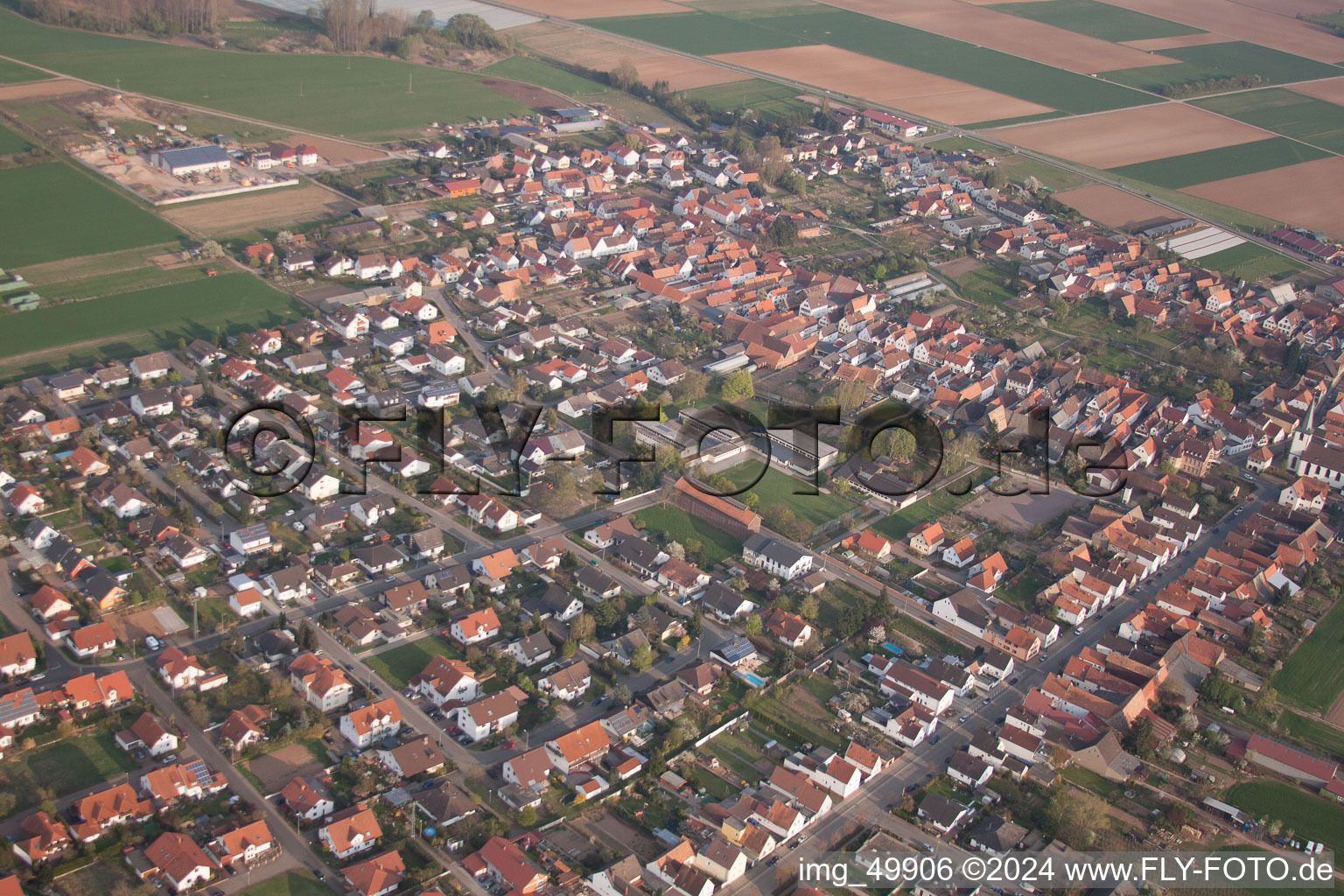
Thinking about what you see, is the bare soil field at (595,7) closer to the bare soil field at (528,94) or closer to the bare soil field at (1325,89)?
the bare soil field at (528,94)

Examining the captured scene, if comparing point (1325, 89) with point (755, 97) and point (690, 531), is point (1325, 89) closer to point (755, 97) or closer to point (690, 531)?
point (755, 97)

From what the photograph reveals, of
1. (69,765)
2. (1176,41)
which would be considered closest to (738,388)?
(69,765)

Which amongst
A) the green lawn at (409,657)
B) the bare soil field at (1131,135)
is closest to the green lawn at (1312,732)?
the green lawn at (409,657)

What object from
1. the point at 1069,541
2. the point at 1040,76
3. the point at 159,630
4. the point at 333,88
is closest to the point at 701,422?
the point at 1069,541

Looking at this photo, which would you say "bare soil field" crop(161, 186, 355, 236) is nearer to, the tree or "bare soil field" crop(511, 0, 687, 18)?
the tree

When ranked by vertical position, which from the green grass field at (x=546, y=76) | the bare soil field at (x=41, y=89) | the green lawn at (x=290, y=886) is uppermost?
the green grass field at (x=546, y=76)

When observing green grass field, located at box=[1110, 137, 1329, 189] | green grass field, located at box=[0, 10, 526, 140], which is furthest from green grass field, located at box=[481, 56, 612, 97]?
green grass field, located at box=[1110, 137, 1329, 189]

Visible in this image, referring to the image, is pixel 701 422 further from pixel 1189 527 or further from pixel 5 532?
pixel 5 532
